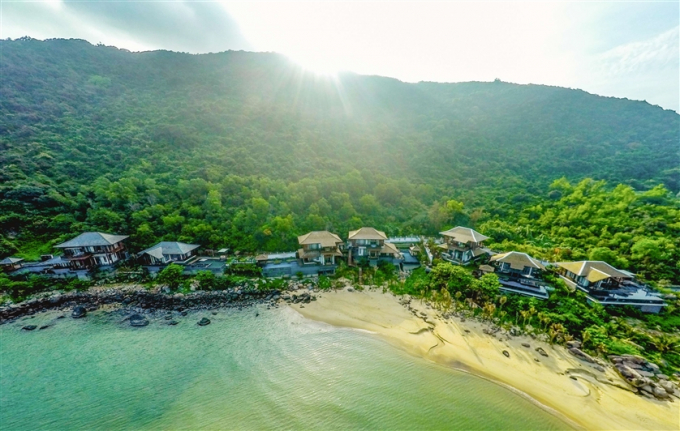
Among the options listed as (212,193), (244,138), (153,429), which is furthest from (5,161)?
(153,429)

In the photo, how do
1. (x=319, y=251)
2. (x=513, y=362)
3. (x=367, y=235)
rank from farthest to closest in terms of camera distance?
1. (x=367, y=235)
2. (x=319, y=251)
3. (x=513, y=362)

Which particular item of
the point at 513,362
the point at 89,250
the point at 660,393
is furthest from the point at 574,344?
the point at 89,250

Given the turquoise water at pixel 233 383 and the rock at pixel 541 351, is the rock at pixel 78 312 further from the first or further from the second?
the rock at pixel 541 351

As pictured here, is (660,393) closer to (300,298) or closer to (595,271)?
(595,271)

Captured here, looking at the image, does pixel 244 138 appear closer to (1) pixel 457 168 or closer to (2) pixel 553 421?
(1) pixel 457 168

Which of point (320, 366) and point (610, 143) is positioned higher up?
point (610, 143)

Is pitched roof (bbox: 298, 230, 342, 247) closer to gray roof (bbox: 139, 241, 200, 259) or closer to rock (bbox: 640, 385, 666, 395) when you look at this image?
gray roof (bbox: 139, 241, 200, 259)
